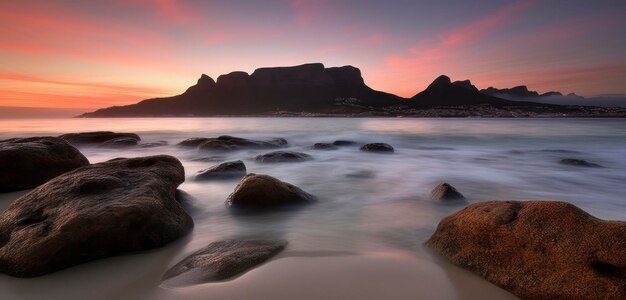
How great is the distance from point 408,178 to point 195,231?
6319mm

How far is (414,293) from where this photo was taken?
294 centimetres

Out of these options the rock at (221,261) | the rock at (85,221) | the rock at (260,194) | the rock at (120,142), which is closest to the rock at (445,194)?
the rock at (260,194)

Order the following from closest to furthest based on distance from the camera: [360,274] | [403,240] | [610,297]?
[610,297] < [360,274] < [403,240]

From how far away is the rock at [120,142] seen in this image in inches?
655

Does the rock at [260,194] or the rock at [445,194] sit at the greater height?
the rock at [260,194]

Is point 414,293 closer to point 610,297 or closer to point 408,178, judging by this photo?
point 610,297

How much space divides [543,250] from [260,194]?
3888 mm

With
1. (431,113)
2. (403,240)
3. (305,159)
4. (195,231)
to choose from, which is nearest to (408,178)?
(305,159)

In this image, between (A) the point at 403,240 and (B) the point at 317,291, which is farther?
(A) the point at 403,240

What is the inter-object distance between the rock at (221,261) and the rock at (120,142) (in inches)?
598

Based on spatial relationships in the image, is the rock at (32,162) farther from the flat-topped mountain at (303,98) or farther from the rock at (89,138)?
the flat-topped mountain at (303,98)

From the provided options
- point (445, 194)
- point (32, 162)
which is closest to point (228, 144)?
point (32, 162)

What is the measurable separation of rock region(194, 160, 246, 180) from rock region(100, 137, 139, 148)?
10486mm

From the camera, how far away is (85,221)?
3486 millimetres
